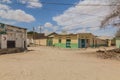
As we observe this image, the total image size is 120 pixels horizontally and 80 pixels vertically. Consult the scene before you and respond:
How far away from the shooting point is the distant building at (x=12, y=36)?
1165 inches

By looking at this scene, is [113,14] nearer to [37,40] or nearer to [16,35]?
[16,35]

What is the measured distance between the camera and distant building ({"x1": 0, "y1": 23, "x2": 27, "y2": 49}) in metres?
29.6

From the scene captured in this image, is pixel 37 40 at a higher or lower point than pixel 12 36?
lower

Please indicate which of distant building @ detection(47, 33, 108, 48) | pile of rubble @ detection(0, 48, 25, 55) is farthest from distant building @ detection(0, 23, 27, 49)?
distant building @ detection(47, 33, 108, 48)

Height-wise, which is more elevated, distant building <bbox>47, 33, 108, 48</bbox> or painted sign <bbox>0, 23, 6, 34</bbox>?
painted sign <bbox>0, 23, 6, 34</bbox>

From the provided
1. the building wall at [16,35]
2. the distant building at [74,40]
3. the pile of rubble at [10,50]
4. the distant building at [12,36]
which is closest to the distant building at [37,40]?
the distant building at [74,40]

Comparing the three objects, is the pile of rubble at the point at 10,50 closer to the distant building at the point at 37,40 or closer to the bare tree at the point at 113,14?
the bare tree at the point at 113,14

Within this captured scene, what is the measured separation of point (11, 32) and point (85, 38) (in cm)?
2433

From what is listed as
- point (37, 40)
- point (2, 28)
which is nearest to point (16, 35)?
point (2, 28)

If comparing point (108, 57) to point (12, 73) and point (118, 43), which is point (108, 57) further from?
point (118, 43)

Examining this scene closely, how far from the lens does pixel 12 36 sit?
1248 inches

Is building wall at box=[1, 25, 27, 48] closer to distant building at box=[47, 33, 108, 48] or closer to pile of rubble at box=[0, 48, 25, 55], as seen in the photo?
pile of rubble at box=[0, 48, 25, 55]

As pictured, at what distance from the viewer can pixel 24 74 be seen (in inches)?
512

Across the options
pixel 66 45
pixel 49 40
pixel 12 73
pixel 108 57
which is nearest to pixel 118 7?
pixel 108 57
